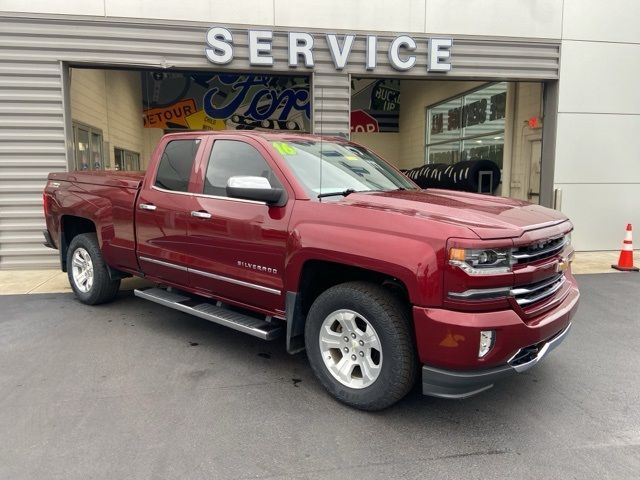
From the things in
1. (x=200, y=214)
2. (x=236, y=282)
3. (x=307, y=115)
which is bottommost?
(x=236, y=282)

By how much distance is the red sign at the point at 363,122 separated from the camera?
19131mm

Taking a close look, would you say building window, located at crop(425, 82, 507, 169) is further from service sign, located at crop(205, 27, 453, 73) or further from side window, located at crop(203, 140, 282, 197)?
side window, located at crop(203, 140, 282, 197)

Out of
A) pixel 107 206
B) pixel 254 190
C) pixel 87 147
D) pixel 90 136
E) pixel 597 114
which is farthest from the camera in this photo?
pixel 90 136

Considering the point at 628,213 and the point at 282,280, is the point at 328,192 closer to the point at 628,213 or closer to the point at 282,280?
the point at 282,280

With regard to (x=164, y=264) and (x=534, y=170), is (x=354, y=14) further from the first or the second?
(x=164, y=264)

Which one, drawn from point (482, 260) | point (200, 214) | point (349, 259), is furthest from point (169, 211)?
point (482, 260)

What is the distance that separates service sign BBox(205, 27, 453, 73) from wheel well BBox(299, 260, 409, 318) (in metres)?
5.66

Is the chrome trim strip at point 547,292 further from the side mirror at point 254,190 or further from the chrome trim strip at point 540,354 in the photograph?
the side mirror at point 254,190

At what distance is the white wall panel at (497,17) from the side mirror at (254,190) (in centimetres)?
658

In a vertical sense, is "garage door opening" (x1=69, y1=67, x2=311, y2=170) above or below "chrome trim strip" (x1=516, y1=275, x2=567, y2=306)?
above

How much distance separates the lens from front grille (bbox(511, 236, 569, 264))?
9.91 ft

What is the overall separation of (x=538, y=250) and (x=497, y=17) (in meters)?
7.34

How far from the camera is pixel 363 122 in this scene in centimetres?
1962

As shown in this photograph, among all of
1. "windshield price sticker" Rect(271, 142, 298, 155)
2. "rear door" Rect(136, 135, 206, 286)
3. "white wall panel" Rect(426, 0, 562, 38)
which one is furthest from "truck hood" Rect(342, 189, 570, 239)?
"white wall panel" Rect(426, 0, 562, 38)
